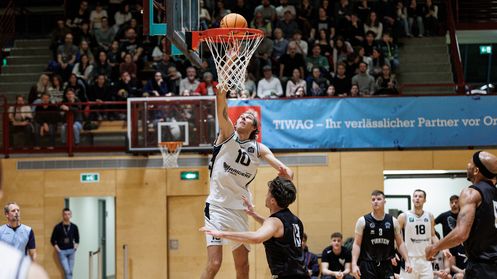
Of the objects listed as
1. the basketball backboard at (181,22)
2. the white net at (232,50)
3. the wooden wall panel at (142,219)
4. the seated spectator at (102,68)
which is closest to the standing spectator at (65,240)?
the wooden wall panel at (142,219)

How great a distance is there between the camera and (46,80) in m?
19.1

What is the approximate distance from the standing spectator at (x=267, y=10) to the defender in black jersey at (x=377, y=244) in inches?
382

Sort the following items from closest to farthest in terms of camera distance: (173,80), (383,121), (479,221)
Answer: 1. (479,221)
2. (383,121)
3. (173,80)

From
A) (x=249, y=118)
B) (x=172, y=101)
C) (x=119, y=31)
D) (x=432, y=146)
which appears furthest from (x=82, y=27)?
(x=249, y=118)

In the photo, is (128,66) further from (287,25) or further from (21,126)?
(287,25)

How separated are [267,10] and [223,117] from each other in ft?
41.9

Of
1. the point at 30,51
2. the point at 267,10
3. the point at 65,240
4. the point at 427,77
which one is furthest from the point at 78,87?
the point at 427,77

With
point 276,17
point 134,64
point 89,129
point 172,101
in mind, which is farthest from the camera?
point 276,17

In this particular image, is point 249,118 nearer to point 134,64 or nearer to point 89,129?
point 89,129

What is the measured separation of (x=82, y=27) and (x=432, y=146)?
10072 mm

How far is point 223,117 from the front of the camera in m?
8.30

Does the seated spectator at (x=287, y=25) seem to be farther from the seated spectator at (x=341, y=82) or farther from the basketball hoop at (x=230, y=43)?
the basketball hoop at (x=230, y=43)

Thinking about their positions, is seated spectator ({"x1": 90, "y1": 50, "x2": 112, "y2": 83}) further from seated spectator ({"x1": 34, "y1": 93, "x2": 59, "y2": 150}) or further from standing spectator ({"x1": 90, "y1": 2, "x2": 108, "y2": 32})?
standing spectator ({"x1": 90, "y1": 2, "x2": 108, "y2": 32})

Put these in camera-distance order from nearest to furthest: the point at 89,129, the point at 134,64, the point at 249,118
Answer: the point at 249,118
the point at 89,129
the point at 134,64
